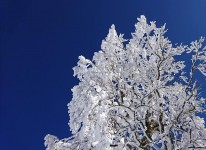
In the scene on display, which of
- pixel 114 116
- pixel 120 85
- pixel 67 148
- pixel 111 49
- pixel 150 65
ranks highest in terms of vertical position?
pixel 111 49

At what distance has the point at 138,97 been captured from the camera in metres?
13.6

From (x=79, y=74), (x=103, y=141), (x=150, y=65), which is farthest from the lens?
(x=150, y=65)

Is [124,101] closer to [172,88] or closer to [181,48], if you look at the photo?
[172,88]

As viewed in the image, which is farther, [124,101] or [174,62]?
[174,62]

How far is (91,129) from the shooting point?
1027 cm

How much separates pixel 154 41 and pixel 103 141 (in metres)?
6.55

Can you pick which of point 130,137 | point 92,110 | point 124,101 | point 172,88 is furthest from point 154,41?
point 92,110

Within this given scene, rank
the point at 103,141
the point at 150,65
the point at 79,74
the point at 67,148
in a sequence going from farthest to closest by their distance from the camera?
1. the point at 150,65
2. the point at 79,74
3. the point at 67,148
4. the point at 103,141

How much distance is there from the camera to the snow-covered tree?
1137 cm

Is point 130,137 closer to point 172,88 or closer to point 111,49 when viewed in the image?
point 172,88

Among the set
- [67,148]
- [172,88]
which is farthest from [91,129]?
[172,88]

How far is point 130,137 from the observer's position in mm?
12820

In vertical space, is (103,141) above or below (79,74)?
below

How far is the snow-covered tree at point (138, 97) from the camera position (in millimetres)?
11370
